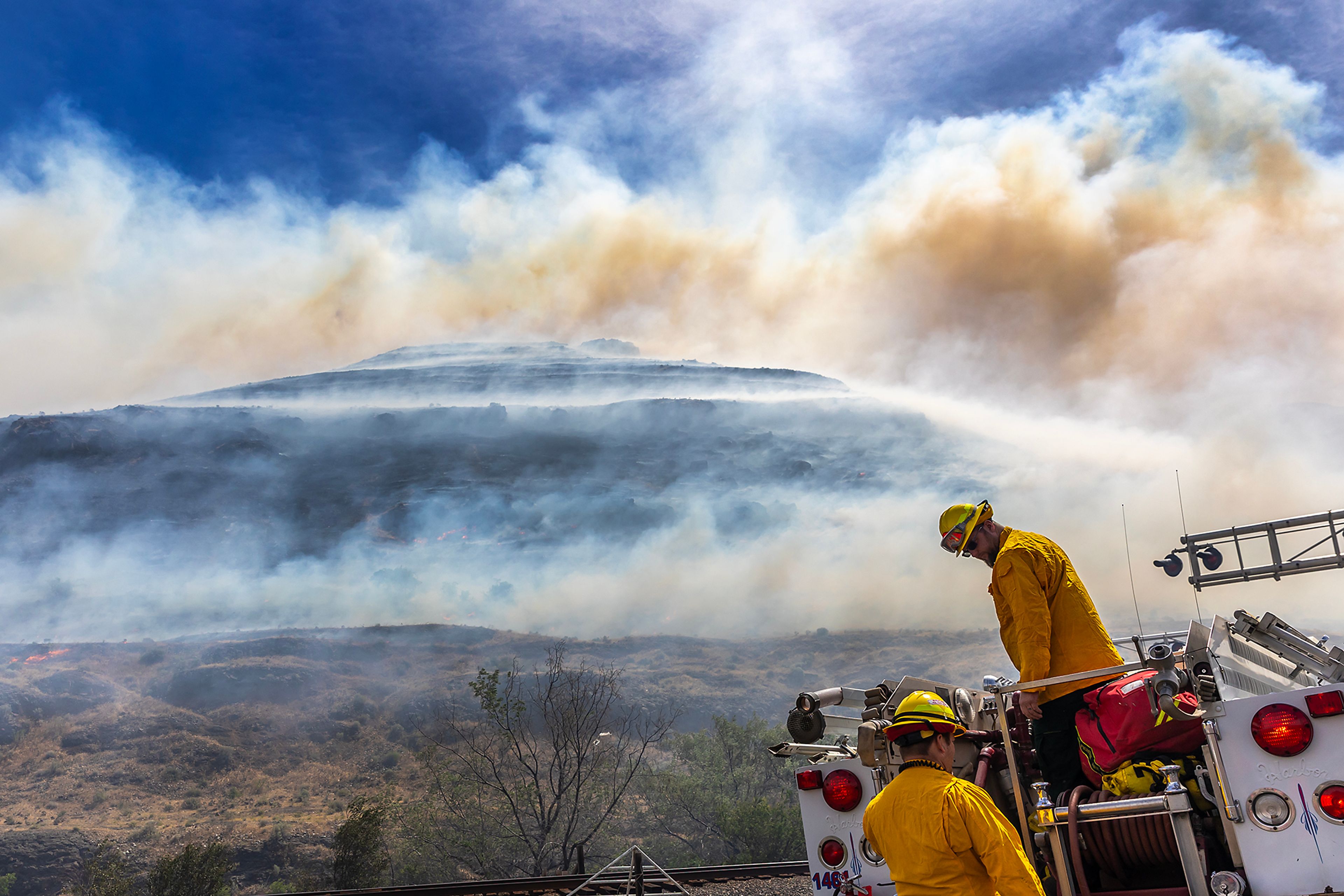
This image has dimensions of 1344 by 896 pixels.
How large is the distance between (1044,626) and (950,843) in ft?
7.23

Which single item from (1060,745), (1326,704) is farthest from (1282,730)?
(1060,745)

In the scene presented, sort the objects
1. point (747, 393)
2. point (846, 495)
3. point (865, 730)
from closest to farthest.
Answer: point (865, 730) → point (846, 495) → point (747, 393)

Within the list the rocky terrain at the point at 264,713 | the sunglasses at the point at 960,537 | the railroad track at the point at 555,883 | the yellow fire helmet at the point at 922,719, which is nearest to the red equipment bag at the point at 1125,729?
the sunglasses at the point at 960,537

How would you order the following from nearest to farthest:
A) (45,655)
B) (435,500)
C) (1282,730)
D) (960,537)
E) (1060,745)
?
(1282,730) < (1060,745) < (960,537) < (45,655) < (435,500)

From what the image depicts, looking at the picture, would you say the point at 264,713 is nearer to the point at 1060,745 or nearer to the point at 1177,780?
the point at 1060,745

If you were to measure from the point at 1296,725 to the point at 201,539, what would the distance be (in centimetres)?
7293

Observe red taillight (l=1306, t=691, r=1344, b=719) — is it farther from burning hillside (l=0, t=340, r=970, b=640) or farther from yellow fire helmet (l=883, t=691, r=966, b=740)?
burning hillside (l=0, t=340, r=970, b=640)

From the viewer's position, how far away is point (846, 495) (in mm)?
82750

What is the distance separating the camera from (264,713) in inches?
1818

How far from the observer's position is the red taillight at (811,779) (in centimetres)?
538

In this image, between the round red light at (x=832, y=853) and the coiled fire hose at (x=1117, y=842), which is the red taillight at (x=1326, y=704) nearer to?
the coiled fire hose at (x=1117, y=842)

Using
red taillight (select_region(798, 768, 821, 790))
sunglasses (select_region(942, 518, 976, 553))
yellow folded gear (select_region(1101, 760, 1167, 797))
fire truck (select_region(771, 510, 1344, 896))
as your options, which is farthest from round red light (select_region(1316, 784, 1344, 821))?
red taillight (select_region(798, 768, 821, 790))

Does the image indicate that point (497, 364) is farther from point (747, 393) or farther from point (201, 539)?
point (201, 539)

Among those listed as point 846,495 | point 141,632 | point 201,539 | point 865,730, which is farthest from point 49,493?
point 865,730
